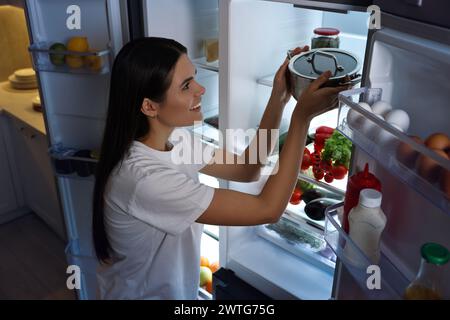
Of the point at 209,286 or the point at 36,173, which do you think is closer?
the point at 209,286

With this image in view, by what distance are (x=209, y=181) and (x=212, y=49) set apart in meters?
0.59

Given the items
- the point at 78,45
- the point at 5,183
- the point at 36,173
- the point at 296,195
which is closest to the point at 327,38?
the point at 296,195

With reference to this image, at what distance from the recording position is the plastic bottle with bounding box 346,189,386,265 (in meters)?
0.88

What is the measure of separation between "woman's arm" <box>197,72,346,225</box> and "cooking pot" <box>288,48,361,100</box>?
79 millimetres

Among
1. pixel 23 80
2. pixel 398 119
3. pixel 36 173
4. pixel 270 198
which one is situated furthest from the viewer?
pixel 23 80

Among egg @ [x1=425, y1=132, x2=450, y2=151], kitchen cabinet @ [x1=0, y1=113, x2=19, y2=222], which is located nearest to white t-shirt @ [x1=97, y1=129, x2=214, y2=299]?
egg @ [x1=425, y1=132, x2=450, y2=151]

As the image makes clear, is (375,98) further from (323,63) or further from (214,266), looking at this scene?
(214,266)

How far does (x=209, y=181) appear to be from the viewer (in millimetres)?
2061

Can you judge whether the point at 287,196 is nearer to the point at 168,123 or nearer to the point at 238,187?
the point at 168,123

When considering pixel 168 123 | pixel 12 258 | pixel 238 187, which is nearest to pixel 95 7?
pixel 168 123

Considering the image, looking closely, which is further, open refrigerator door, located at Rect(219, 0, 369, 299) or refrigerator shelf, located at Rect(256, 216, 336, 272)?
refrigerator shelf, located at Rect(256, 216, 336, 272)

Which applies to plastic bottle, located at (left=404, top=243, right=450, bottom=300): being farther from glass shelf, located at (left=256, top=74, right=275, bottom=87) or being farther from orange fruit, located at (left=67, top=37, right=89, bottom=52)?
orange fruit, located at (left=67, top=37, right=89, bottom=52)

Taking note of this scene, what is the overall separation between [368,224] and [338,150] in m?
0.54

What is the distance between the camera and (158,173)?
1170 millimetres
